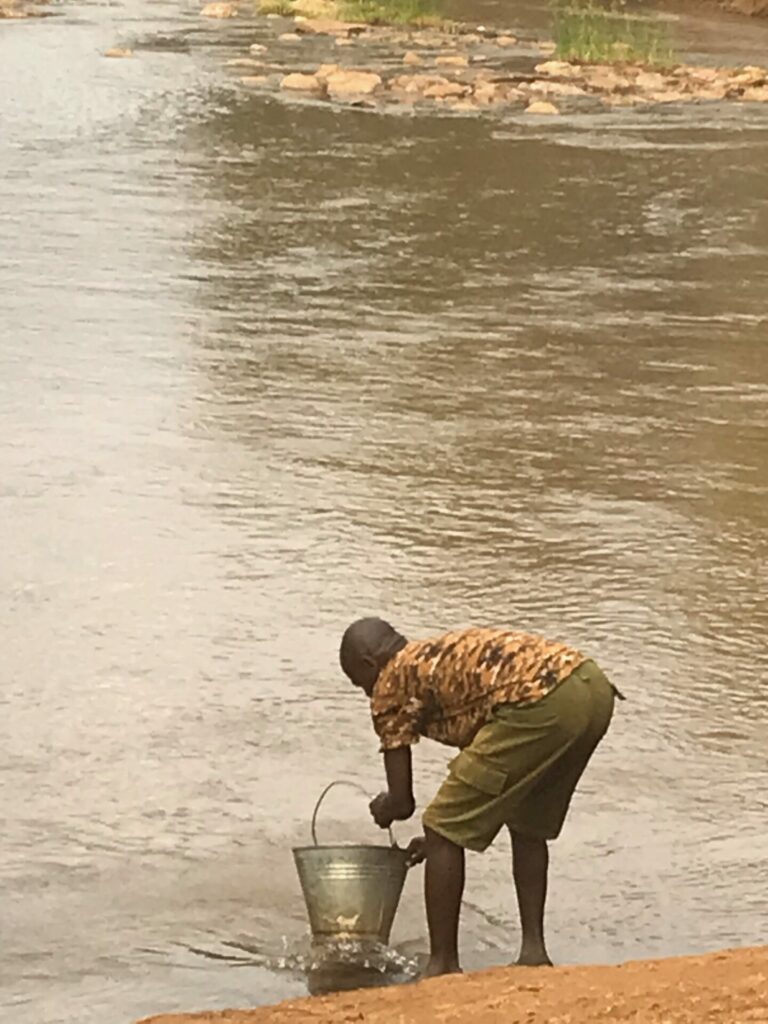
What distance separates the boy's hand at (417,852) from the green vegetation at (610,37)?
70.9 ft

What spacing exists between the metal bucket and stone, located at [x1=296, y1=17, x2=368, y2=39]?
2539 centimetres

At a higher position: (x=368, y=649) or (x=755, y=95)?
(x=368, y=649)

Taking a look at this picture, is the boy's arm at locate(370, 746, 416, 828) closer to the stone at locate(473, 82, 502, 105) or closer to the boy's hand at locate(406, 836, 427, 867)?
the boy's hand at locate(406, 836, 427, 867)

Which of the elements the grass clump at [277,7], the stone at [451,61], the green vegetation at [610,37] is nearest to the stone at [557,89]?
the stone at [451,61]

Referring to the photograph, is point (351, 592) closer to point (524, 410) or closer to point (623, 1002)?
point (524, 410)

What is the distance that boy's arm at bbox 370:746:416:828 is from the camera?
4.88m

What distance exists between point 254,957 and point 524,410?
5.03 m

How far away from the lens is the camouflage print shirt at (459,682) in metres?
4.78

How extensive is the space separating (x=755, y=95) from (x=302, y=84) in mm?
4759

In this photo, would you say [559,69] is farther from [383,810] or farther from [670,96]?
[383,810]


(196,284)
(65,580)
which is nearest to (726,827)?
(65,580)

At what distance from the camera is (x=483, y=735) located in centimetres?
479

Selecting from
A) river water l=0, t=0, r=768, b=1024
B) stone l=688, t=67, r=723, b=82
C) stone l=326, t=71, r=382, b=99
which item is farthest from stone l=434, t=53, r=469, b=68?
river water l=0, t=0, r=768, b=1024

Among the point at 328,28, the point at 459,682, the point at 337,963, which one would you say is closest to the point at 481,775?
the point at 459,682
